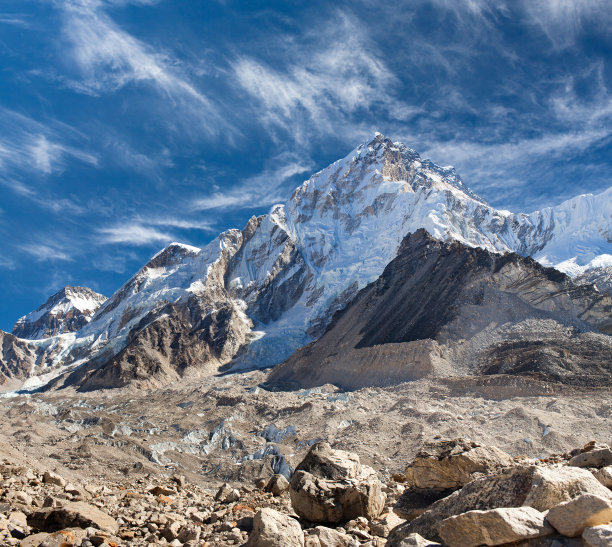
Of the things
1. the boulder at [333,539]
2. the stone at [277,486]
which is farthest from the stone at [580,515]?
the stone at [277,486]

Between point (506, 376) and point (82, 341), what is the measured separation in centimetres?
16375

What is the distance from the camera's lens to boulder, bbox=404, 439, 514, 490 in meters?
9.57

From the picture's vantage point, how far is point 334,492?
34.1 feet

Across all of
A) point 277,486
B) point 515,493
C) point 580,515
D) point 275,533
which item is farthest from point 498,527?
point 277,486

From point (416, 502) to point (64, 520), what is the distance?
6.23 meters

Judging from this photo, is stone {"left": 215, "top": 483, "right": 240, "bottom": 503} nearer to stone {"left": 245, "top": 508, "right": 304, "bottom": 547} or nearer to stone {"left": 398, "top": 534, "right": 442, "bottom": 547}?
stone {"left": 245, "top": 508, "right": 304, "bottom": 547}

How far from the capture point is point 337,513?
10.2 metres

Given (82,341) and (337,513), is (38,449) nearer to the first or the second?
(337,513)

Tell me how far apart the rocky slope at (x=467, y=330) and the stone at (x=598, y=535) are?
172 ft

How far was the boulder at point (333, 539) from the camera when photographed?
820 cm

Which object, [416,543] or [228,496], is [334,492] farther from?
[228,496]

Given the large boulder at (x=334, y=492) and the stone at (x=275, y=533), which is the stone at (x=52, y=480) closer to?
the large boulder at (x=334, y=492)

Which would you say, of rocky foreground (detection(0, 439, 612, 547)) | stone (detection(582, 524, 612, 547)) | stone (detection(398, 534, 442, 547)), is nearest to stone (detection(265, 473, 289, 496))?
rocky foreground (detection(0, 439, 612, 547))

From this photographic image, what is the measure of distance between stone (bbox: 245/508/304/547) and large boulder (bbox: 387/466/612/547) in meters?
1.44
